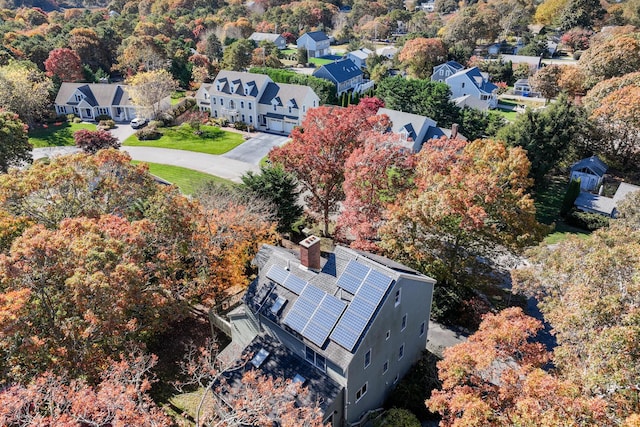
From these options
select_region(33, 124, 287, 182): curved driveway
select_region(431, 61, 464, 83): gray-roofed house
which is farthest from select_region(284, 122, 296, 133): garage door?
select_region(431, 61, 464, 83): gray-roofed house

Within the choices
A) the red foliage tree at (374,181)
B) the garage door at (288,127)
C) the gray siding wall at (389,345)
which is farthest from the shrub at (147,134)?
the gray siding wall at (389,345)

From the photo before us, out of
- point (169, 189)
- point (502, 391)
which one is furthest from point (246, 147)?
point (502, 391)

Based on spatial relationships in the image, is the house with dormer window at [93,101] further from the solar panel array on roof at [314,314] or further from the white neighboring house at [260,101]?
the solar panel array on roof at [314,314]

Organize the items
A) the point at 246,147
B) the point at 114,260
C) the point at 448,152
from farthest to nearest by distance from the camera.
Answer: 1. the point at 246,147
2. the point at 448,152
3. the point at 114,260

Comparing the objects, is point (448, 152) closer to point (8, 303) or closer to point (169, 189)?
point (169, 189)

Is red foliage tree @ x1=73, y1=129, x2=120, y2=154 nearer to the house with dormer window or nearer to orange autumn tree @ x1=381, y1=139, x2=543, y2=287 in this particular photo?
the house with dormer window

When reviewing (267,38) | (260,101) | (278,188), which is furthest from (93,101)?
(267,38)
